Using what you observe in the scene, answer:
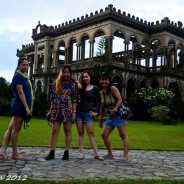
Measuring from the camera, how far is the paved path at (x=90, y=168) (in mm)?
6117

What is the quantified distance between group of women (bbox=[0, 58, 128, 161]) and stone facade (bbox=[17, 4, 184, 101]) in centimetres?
2941

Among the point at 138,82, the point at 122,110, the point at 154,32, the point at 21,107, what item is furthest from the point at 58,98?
the point at 154,32

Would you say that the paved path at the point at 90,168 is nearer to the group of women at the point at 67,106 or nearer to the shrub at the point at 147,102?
the group of women at the point at 67,106

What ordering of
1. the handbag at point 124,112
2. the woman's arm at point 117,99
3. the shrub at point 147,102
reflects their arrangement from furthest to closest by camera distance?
the shrub at point 147,102 < the handbag at point 124,112 < the woman's arm at point 117,99

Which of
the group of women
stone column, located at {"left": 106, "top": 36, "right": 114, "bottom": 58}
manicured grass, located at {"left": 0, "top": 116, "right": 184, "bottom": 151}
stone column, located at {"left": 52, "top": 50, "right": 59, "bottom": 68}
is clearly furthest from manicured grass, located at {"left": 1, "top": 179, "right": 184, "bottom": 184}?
stone column, located at {"left": 52, "top": 50, "right": 59, "bottom": 68}

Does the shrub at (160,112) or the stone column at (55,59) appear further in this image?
the stone column at (55,59)

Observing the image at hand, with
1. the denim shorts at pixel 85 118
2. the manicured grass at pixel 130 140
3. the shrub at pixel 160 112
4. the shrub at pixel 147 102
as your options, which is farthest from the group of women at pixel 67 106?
the shrub at pixel 147 102

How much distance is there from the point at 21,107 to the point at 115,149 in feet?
12.8

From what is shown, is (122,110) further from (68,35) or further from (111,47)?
(68,35)

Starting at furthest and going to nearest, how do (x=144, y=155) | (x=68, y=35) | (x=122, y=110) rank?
(x=68, y=35)
(x=144, y=155)
(x=122, y=110)

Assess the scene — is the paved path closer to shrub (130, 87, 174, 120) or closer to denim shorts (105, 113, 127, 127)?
denim shorts (105, 113, 127, 127)

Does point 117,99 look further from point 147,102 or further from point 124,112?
point 147,102

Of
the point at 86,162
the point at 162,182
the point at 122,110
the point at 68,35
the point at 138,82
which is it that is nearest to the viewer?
the point at 162,182

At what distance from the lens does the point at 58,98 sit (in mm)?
8141
